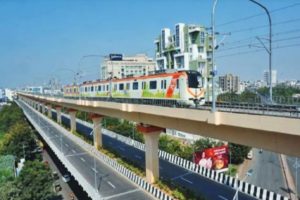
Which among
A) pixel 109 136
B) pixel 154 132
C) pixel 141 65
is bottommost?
pixel 109 136

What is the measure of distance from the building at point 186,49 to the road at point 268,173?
26.4m

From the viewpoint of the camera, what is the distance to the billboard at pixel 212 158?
46.2 m

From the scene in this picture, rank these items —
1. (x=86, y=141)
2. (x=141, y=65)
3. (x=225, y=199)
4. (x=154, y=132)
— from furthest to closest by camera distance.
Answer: (x=141, y=65), (x=86, y=141), (x=154, y=132), (x=225, y=199)

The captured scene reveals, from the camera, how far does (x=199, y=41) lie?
89.2m

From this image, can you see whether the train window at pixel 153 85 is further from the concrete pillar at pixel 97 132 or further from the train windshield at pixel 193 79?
the concrete pillar at pixel 97 132

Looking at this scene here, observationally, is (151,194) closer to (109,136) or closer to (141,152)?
(141,152)

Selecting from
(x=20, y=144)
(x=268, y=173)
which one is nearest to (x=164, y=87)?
(x=268, y=173)

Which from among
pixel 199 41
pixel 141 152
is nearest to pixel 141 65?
pixel 199 41

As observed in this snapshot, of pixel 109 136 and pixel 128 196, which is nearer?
pixel 128 196

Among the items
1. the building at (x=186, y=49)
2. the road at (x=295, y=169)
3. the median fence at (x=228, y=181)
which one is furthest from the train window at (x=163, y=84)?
the building at (x=186, y=49)

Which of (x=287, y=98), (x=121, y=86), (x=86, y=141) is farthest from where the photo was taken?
(x=86, y=141)

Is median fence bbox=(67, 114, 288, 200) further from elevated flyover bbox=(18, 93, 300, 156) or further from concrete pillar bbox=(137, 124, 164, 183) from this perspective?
concrete pillar bbox=(137, 124, 164, 183)

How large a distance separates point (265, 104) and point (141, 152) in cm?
3306

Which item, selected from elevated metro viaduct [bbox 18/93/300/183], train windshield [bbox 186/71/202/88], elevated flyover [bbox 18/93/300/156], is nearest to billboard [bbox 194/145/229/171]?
elevated metro viaduct [bbox 18/93/300/183]
